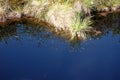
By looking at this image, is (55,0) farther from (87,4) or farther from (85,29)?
(85,29)

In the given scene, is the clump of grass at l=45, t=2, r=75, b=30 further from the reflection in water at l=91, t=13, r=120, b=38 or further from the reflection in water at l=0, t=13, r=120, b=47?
the reflection in water at l=91, t=13, r=120, b=38

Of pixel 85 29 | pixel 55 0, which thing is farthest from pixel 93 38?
pixel 55 0

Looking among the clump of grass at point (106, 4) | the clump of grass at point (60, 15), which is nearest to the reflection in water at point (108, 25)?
the clump of grass at point (106, 4)

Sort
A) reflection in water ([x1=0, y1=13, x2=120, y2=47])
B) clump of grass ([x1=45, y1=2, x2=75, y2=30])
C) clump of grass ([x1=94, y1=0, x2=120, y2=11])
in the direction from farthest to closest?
clump of grass ([x1=94, y1=0, x2=120, y2=11])
clump of grass ([x1=45, y1=2, x2=75, y2=30])
reflection in water ([x1=0, y1=13, x2=120, y2=47])

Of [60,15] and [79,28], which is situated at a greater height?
[60,15]

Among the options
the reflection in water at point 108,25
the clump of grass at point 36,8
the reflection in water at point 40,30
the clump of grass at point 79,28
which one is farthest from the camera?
the clump of grass at point 36,8

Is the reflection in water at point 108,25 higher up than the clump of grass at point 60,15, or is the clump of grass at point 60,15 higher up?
the clump of grass at point 60,15

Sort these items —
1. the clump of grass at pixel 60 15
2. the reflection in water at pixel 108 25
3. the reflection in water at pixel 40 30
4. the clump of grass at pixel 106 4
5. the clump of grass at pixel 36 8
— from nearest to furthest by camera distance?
the reflection in water at pixel 40 30, the clump of grass at pixel 60 15, the reflection in water at pixel 108 25, the clump of grass at pixel 36 8, the clump of grass at pixel 106 4

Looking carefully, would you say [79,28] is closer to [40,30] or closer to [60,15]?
[60,15]

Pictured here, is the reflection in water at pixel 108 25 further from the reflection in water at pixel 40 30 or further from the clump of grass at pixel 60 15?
the clump of grass at pixel 60 15

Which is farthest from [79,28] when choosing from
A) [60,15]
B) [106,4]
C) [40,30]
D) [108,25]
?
[106,4]

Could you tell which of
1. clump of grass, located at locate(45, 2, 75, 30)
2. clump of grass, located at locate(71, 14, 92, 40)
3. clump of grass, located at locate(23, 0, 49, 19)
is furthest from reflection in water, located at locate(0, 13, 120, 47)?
clump of grass, located at locate(23, 0, 49, 19)
